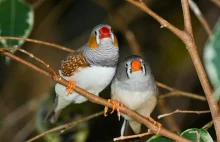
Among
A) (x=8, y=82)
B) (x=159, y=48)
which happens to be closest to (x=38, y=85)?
(x=8, y=82)

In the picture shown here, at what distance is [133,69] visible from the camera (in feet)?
4.85

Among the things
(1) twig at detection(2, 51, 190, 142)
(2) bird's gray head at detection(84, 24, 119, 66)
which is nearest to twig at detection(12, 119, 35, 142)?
(2) bird's gray head at detection(84, 24, 119, 66)

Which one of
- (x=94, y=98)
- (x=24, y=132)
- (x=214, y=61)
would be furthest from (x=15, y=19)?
(x=24, y=132)

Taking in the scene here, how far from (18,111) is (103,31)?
141cm

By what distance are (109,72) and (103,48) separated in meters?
0.07

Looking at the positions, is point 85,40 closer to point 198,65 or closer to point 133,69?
point 133,69

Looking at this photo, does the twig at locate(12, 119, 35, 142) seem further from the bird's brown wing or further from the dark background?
the bird's brown wing

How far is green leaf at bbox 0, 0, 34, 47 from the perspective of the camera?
1.50 meters

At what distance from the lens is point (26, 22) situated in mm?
1519

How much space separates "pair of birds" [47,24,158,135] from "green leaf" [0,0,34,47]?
164 millimetres

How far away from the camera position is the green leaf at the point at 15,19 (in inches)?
59.1

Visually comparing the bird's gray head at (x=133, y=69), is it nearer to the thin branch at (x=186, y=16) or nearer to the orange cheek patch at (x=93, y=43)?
the orange cheek patch at (x=93, y=43)

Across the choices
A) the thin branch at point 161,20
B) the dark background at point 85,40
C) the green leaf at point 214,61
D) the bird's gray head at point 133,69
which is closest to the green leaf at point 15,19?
the bird's gray head at point 133,69

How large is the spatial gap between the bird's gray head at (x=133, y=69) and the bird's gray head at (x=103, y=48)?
0.04 meters
